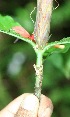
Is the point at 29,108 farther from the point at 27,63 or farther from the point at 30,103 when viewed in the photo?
the point at 27,63

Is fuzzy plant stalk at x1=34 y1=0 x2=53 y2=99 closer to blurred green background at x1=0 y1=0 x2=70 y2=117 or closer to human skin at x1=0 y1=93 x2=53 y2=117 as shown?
human skin at x1=0 y1=93 x2=53 y2=117

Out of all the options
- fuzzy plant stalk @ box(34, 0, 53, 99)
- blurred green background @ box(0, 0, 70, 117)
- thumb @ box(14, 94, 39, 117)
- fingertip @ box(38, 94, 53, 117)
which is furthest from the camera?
blurred green background @ box(0, 0, 70, 117)

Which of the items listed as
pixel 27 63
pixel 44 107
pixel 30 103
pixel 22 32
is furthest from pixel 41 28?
pixel 27 63

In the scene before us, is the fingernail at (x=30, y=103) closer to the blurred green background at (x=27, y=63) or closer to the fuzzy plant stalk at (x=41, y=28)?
the fuzzy plant stalk at (x=41, y=28)

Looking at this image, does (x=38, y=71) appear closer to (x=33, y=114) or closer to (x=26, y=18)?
(x=33, y=114)

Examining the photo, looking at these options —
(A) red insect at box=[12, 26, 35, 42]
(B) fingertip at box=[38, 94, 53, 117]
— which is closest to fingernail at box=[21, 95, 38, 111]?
(B) fingertip at box=[38, 94, 53, 117]

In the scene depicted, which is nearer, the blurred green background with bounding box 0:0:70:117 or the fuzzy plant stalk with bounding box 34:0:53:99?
the fuzzy plant stalk with bounding box 34:0:53:99

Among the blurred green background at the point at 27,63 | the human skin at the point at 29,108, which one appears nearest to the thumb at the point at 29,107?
the human skin at the point at 29,108
